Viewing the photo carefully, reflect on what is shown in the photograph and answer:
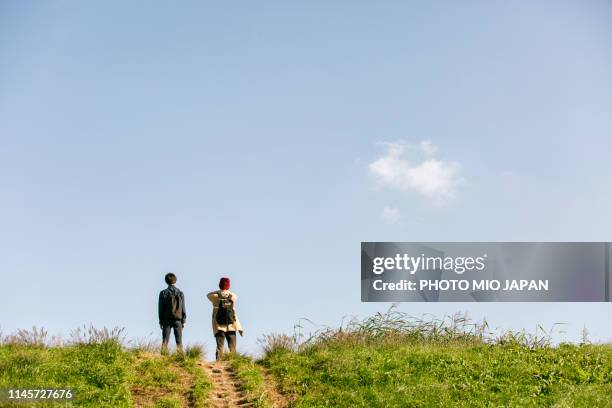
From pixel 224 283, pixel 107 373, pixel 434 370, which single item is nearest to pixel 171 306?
pixel 224 283

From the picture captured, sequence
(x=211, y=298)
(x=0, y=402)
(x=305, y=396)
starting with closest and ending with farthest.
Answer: (x=0, y=402)
(x=305, y=396)
(x=211, y=298)

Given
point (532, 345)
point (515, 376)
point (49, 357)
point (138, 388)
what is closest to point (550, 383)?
point (515, 376)

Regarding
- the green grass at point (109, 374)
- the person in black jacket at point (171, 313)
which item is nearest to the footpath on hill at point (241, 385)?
the green grass at point (109, 374)

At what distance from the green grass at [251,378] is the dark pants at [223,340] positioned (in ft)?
2.43

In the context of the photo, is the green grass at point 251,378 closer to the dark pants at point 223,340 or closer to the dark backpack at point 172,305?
the dark pants at point 223,340

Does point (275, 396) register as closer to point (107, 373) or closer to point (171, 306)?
point (107, 373)

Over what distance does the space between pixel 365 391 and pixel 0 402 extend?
27.2ft

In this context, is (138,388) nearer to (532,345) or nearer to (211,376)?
(211,376)

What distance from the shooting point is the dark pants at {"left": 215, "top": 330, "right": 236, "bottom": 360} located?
877 inches

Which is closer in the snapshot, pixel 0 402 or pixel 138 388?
pixel 0 402

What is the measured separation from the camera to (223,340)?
22453 millimetres

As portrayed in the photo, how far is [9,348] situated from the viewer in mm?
20984

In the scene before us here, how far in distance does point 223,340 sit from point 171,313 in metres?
1.72

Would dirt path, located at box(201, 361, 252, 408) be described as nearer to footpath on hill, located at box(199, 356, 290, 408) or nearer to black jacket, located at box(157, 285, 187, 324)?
footpath on hill, located at box(199, 356, 290, 408)
